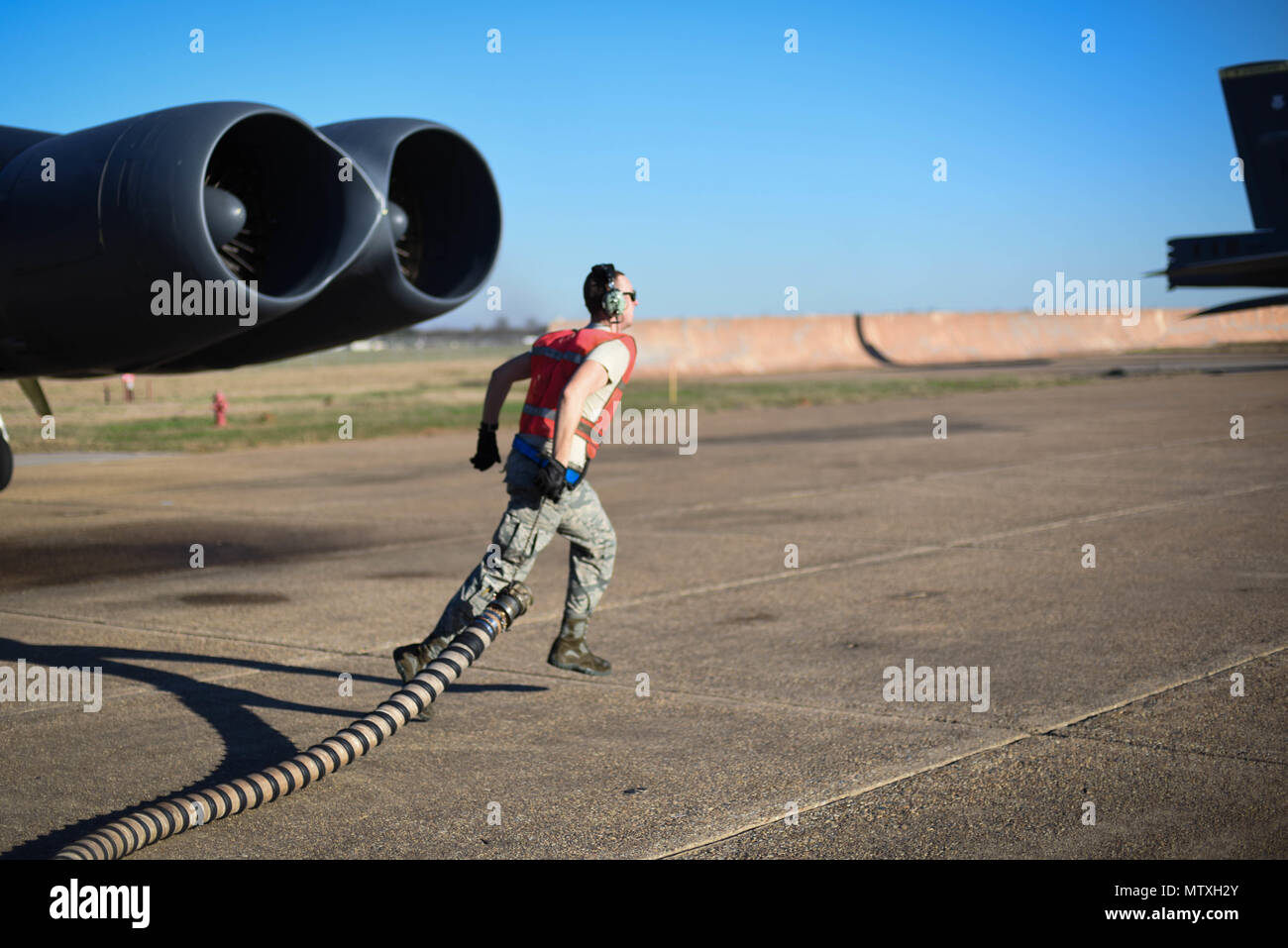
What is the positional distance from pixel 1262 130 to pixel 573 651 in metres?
28.4

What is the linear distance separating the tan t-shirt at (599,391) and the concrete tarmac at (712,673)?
1.13m

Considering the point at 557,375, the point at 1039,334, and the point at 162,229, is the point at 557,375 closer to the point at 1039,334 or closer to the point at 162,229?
the point at 162,229

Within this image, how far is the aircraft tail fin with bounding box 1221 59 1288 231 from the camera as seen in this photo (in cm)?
2789

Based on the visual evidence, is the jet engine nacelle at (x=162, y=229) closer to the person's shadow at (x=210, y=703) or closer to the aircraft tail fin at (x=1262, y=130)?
the person's shadow at (x=210, y=703)

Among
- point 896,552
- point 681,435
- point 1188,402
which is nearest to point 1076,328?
point 1188,402

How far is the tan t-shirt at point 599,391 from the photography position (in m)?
5.05

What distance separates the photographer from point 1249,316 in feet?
184

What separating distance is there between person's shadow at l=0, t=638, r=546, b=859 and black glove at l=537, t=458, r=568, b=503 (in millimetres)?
1196

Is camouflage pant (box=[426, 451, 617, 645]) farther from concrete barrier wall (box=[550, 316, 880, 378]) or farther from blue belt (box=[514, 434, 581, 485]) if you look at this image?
concrete barrier wall (box=[550, 316, 880, 378])

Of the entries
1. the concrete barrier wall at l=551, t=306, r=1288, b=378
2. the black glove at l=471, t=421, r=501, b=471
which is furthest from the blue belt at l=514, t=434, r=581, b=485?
the concrete barrier wall at l=551, t=306, r=1288, b=378

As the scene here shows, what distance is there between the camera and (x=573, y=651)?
5543 mm

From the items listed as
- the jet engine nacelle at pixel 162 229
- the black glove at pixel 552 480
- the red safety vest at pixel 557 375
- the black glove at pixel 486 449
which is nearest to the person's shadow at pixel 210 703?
the black glove at pixel 486 449
